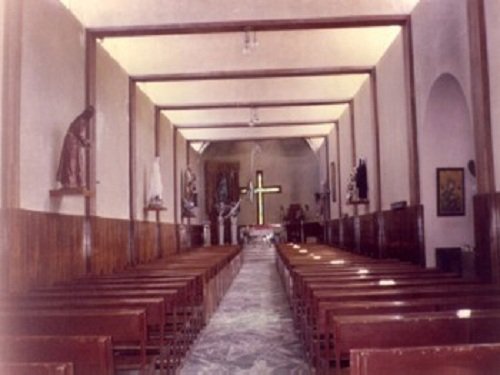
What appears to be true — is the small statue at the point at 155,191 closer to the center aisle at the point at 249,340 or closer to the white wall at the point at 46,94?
the center aisle at the point at 249,340

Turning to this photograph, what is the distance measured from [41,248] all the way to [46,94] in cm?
174

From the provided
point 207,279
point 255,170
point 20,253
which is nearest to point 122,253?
point 207,279

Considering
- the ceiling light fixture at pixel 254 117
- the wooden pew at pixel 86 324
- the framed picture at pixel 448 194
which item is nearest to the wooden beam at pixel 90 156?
the wooden pew at pixel 86 324

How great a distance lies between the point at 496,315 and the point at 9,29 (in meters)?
4.86

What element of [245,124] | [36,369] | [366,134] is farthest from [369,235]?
[36,369]

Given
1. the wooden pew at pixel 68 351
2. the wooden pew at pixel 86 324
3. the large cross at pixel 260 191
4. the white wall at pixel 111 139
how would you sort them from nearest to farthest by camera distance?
the wooden pew at pixel 68 351
the wooden pew at pixel 86 324
the white wall at pixel 111 139
the large cross at pixel 260 191

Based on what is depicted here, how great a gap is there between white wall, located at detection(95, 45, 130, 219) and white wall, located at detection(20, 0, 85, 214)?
87cm

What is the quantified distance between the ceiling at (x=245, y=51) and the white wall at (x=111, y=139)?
1.41 feet

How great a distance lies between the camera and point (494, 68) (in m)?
5.21

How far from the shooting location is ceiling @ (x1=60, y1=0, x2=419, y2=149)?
301 inches

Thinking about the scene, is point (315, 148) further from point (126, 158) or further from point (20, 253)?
point (20, 253)

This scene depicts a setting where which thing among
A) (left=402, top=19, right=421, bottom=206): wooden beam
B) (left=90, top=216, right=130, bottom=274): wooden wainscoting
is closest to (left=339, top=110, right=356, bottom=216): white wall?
(left=402, top=19, right=421, bottom=206): wooden beam

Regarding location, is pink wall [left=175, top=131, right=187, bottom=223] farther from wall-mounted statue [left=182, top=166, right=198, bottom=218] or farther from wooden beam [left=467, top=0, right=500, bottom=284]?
wooden beam [left=467, top=0, right=500, bottom=284]

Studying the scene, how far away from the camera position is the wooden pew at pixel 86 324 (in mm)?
3262
